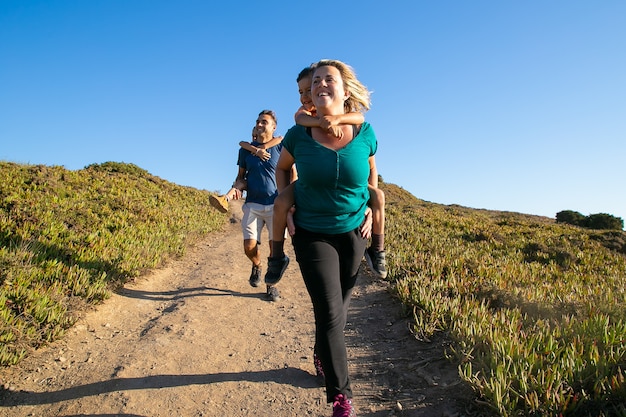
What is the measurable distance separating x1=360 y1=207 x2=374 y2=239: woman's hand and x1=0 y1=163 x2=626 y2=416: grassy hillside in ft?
3.80

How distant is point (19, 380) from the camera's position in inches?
130

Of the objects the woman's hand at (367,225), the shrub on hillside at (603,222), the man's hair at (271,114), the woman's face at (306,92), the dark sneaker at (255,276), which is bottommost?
the dark sneaker at (255,276)

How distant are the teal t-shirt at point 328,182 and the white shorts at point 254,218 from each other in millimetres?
2815

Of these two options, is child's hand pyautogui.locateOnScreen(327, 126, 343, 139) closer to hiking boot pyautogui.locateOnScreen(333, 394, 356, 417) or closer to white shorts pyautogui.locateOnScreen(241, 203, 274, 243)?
hiking boot pyautogui.locateOnScreen(333, 394, 356, 417)

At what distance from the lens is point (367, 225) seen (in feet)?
9.45

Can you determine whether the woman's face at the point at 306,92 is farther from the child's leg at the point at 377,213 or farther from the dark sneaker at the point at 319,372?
the dark sneaker at the point at 319,372

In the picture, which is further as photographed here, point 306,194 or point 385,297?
point 385,297

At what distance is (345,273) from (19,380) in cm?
280

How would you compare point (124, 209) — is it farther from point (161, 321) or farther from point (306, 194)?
point (306, 194)

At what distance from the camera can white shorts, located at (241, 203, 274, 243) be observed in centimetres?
555

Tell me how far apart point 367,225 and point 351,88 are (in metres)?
1.02

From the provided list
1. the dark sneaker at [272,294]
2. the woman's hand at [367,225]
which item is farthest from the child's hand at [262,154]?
the woman's hand at [367,225]

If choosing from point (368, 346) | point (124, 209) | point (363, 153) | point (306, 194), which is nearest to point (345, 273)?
point (306, 194)

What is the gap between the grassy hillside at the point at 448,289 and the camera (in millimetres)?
2678
